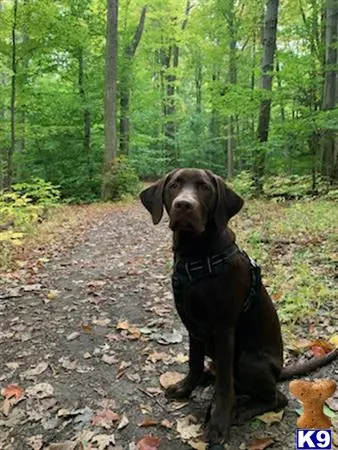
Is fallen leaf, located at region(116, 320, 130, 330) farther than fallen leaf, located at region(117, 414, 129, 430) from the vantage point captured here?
Yes

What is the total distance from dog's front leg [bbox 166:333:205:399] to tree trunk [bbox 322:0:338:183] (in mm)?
9363

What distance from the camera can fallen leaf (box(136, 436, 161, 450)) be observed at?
2.41m

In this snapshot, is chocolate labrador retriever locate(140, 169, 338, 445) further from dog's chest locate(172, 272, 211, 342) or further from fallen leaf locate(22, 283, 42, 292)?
fallen leaf locate(22, 283, 42, 292)

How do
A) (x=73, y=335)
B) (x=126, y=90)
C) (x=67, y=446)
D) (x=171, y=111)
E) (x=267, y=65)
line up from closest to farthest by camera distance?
(x=67, y=446) → (x=73, y=335) → (x=267, y=65) → (x=126, y=90) → (x=171, y=111)

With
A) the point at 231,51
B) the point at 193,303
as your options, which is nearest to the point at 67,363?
the point at 193,303

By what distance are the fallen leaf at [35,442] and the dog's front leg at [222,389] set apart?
102 centimetres

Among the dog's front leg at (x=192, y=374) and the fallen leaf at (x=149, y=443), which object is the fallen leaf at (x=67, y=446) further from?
the dog's front leg at (x=192, y=374)

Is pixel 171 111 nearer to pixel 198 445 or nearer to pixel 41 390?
pixel 41 390

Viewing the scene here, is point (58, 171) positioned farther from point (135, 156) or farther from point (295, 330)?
point (295, 330)

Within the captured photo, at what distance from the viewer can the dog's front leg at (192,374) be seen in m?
2.78

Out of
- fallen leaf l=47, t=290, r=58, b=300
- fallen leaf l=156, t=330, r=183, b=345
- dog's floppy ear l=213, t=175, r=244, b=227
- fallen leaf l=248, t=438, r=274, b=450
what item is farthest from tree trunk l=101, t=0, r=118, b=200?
fallen leaf l=248, t=438, r=274, b=450

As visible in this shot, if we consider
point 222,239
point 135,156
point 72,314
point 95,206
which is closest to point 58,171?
point 95,206

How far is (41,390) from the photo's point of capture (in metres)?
3.07

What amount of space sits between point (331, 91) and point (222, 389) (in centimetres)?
1052
